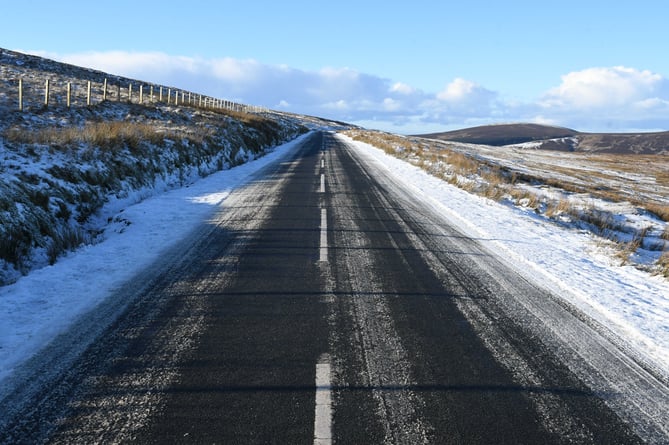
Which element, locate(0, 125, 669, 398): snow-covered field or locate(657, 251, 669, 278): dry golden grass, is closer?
locate(0, 125, 669, 398): snow-covered field

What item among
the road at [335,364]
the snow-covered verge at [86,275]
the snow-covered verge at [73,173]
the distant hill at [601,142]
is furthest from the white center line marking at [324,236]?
the distant hill at [601,142]

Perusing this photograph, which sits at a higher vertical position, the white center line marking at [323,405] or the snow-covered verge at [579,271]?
the snow-covered verge at [579,271]

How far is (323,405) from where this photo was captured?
319cm

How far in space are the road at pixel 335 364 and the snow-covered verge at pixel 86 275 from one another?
0.30 m

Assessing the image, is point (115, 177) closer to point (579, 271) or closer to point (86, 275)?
point (86, 275)

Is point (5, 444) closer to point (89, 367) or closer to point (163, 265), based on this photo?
point (89, 367)

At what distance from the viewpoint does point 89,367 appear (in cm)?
365

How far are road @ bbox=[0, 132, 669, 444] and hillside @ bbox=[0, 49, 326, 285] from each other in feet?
6.94

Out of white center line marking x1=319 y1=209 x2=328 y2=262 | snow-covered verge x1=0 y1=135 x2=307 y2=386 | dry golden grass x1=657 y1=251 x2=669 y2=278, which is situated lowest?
snow-covered verge x1=0 y1=135 x2=307 y2=386

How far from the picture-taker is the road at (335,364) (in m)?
2.99

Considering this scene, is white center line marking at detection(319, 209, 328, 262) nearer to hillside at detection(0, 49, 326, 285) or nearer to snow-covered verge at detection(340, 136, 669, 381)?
snow-covered verge at detection(340, 136, 669, 381)

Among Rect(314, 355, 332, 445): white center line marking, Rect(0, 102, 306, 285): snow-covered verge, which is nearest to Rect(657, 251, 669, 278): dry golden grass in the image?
Rect(314, 355, 332, 445): white center line marking

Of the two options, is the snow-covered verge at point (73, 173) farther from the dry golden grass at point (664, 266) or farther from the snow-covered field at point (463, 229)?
the dry golden grass at point (664, 266)

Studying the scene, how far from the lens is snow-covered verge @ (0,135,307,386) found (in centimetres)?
418
